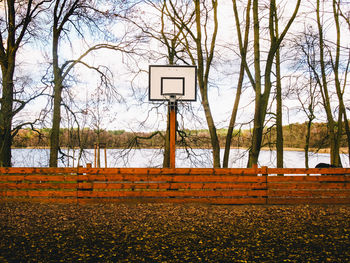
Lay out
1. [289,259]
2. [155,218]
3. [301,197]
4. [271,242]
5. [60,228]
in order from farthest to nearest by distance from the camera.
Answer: [301,197] → [155,218] → [60,228] → [271,242] → [289,259]

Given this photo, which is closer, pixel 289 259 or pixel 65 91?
pixel 289 259

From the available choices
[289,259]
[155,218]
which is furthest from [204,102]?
[289,259]

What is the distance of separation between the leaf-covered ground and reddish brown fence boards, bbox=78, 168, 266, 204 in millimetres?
347

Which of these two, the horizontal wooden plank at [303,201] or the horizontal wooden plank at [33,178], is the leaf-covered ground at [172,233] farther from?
the horizontal wooden plank at [33,178]

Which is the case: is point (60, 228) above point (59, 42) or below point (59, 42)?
below

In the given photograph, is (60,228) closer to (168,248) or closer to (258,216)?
(168,248)

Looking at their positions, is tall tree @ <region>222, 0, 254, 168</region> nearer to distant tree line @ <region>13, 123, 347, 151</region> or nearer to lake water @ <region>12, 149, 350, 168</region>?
distant tree line @ <region>13, 123, 347, 151</region>

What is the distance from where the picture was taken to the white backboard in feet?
31.7

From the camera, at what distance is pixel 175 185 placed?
8414 millimetres

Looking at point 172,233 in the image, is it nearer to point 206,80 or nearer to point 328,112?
point 206,80

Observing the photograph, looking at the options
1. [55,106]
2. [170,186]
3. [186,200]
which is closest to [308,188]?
[186,200]

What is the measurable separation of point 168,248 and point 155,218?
1.99 m

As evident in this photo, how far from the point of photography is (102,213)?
7.23 metres

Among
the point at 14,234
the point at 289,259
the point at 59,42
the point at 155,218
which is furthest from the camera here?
the point at 59,42
